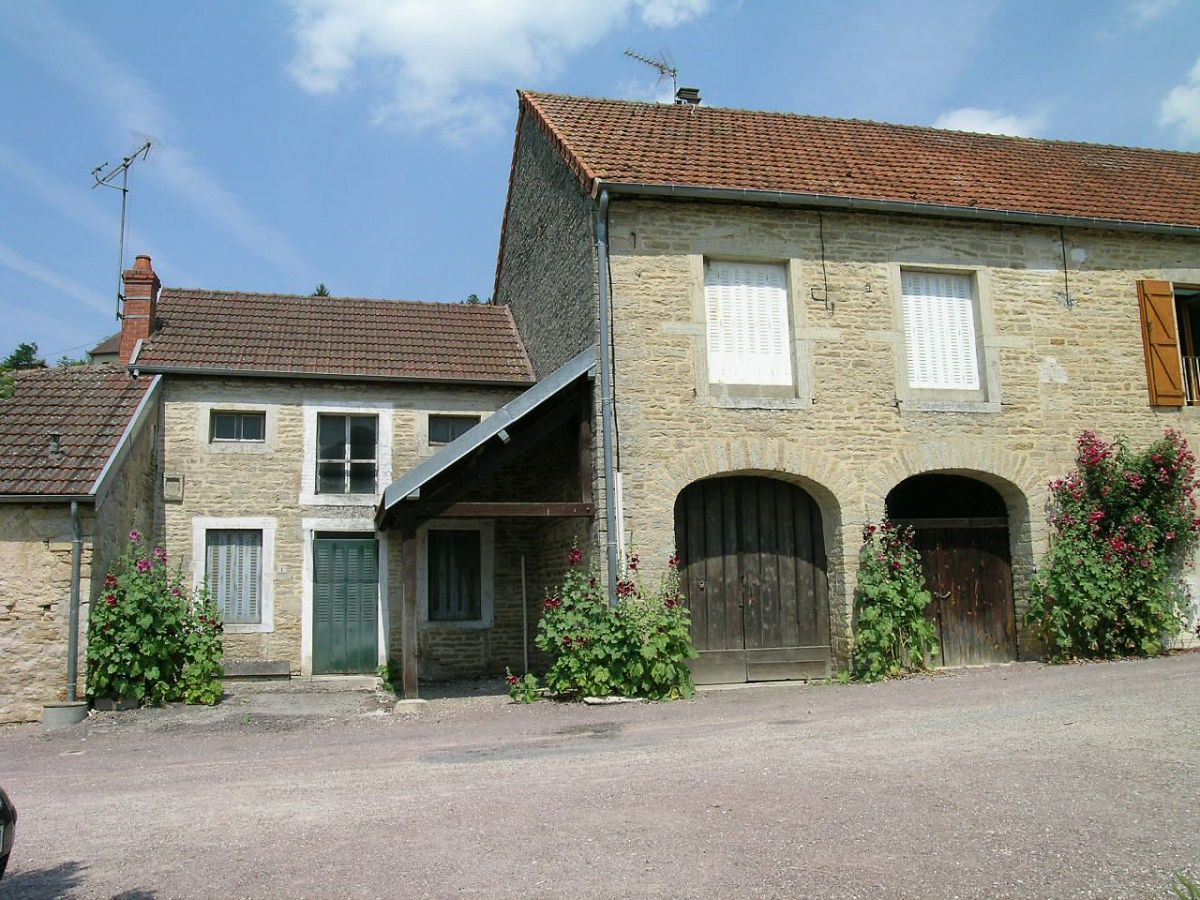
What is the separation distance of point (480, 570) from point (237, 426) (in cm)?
383

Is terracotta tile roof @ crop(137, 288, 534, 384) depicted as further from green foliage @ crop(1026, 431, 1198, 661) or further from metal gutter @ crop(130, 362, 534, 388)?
green foliage @ crop(1026, 431, 1198, 661)

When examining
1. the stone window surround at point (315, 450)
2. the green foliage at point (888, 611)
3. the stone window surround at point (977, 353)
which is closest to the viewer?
the green foliage at point (888, 611)

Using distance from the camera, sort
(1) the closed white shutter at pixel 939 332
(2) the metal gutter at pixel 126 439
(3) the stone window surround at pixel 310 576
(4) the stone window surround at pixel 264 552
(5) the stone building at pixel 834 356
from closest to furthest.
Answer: (2) the metal gutter at pixel 126 439 < (5) the stone building at pixel 834 356 < (1) the closed white shutter at pixel 939 332 < (4) the stone window surround at pixel 264 552 < (3) the stone window surround at pixel 310 576

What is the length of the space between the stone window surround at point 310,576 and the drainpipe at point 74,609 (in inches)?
135

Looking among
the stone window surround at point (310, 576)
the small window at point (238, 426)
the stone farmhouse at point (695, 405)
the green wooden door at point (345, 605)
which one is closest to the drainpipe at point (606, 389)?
the stone farmhouse at point (695, 405)

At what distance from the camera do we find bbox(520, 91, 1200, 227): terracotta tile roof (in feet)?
37.0

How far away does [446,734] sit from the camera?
26.7ft

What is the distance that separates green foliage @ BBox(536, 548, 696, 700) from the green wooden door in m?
4.06

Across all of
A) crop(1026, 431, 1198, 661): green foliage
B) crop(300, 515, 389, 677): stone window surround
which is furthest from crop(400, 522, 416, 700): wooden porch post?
crop(1026, 431, 1198, 661): green foliage

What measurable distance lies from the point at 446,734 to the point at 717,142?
8075 millimetres

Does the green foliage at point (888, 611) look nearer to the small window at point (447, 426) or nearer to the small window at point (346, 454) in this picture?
the small window at point (447, 426)

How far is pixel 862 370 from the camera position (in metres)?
11.2

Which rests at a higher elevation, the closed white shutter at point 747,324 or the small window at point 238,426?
the closed white shutter at point 747,324

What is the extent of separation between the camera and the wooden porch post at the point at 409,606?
9.85m
